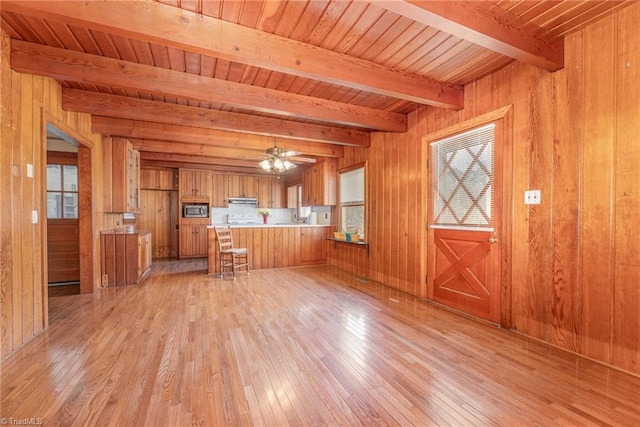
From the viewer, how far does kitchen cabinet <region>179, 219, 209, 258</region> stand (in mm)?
7461

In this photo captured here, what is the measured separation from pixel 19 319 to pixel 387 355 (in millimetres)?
3274

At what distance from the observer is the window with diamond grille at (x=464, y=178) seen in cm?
305

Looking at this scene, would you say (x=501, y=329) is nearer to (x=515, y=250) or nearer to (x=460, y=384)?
(x=515, y=250)

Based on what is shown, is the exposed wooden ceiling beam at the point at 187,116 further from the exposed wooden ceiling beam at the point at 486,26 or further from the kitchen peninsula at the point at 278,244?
the exposed wooden ceiling beam at the point at 486,26

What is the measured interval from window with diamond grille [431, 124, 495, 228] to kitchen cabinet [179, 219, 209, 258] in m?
6.36

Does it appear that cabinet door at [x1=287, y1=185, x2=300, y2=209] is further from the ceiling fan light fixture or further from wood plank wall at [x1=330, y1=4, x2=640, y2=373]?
wood plank wall at [x1=330, y1=4, x2=640, y2=373]

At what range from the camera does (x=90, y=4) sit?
5.60ft

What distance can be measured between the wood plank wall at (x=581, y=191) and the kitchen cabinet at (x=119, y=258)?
5475mm

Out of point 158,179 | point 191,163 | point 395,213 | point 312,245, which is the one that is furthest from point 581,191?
point 158,179

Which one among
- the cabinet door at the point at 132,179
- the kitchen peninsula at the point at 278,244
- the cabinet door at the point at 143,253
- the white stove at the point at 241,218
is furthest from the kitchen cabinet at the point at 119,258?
the white stove at the point at 241,218

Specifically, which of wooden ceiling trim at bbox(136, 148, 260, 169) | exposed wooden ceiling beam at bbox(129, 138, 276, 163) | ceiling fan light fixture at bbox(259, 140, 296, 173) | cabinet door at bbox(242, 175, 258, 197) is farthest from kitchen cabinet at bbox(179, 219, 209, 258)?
ceiling fan light fixture at bbox(259, 140, 296, 173)

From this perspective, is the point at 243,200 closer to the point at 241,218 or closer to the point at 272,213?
the point at 241,218

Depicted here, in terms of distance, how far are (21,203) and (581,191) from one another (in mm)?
4941

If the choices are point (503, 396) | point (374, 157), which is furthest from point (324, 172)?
point (503, 396)
